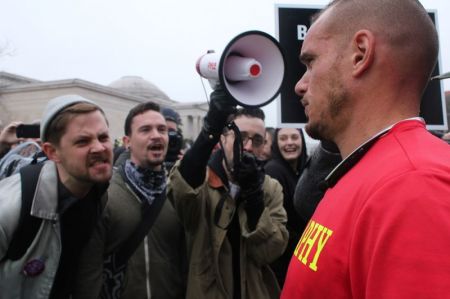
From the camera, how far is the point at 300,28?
2.89m

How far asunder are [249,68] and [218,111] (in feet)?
1.02

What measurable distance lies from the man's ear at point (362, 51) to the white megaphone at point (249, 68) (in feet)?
4.01

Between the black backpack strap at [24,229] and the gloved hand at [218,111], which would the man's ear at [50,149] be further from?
the gloved hand at [218,111]

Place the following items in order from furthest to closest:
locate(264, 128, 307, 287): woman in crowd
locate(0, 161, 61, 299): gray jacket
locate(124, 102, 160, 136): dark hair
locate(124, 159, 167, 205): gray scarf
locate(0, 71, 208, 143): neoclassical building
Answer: locate(0, 71, 208, 143): neoclassical building, locate(264, 128, 307, 287): woman in crowd, locate(124, 102, 160, 136): dark hair, locate(124, 159, 167, 205): gray scarf, locate(0, 161, 61, 299): gray jacket

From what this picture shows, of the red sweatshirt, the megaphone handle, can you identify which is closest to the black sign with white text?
the megaphone handle

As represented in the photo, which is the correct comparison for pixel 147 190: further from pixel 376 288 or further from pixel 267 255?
pixel 376 288

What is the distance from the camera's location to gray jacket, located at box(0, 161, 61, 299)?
7.11 ft

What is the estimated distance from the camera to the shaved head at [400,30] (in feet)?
3.89

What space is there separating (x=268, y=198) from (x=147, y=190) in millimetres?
906

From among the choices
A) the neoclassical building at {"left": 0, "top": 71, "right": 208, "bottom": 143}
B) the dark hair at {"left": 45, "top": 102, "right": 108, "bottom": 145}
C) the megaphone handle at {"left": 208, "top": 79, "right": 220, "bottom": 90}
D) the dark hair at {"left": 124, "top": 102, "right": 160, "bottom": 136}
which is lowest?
the dark hair at {"left": 45, "top": 102, "right": 108, "bottom": 145}

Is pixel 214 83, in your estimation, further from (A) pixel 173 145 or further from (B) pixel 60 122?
(A) pixel 173 145

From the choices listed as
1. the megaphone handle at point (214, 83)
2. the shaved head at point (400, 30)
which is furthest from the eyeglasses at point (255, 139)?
the shaved head at point (400, 30)

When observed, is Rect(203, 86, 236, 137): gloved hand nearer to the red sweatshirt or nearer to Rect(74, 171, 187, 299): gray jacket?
Rect(74, 171, 187, 299): gray jacket

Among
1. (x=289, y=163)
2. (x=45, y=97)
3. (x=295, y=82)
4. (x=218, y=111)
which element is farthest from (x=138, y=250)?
(x=45, y=97)
